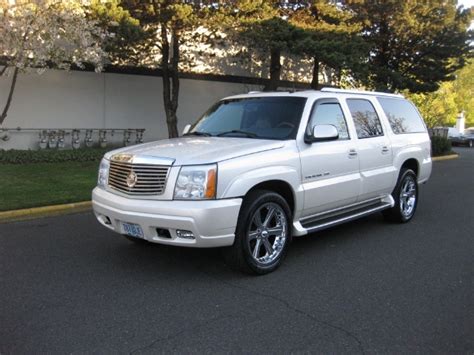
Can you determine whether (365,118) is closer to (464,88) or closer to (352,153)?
(352,153)

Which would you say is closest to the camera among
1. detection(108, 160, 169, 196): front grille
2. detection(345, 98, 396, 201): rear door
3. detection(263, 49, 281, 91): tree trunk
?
detection(108, 160, 169, 196): front grille

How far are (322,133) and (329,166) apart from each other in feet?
1.59

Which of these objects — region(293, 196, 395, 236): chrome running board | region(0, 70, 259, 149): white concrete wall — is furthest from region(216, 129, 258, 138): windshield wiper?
region(0, 70, 259, 149): white concrete wall

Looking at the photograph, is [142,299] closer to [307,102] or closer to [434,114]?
[307,102]

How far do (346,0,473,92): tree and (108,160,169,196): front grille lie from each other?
16272 mm

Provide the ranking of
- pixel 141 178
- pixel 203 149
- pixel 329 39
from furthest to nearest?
pixel 329 39
pixel 203 149
pixel 141 178

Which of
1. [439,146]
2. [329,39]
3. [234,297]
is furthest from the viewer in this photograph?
[439,146]

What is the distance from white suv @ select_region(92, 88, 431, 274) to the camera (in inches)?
186

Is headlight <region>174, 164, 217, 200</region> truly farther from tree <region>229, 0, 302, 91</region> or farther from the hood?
tree <region>229, 0, 302, 91</region>

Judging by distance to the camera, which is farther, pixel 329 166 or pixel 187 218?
pixel 329 166

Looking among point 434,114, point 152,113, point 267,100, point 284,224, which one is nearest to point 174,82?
point 152,113

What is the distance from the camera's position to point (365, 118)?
6832 millimetres

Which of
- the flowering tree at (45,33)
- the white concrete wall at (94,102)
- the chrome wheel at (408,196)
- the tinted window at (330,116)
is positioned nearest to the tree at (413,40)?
the white concrete wall at (94,102)

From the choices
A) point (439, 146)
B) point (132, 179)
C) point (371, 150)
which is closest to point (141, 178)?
point (132, 179)
